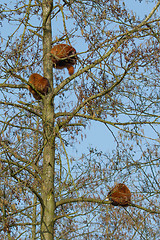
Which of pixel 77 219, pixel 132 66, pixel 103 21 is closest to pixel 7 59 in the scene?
pixel 103 21

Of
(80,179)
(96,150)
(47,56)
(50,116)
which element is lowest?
(80,179)

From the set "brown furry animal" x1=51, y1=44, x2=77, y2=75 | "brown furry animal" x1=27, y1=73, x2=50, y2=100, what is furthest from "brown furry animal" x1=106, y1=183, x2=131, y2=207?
"brown furry animal" x1=51, y1=44, x2=77, y2=75

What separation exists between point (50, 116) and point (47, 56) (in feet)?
4.13

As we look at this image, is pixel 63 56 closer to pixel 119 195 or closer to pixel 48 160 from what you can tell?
pixel 48 160

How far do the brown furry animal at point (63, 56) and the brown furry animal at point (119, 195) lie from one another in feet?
8.09

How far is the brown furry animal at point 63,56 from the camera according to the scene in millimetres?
6393

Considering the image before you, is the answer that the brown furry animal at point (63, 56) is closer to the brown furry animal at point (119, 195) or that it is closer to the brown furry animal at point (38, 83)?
the brown furry animal at point (38, 83)

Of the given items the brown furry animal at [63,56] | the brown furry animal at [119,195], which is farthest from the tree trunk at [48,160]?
the brown furry animal at [119,195]

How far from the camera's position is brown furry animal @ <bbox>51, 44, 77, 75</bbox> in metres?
6.39

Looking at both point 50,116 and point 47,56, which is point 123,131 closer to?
point 50,116

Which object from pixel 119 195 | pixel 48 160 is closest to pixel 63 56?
pixel 48 160

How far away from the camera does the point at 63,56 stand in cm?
648

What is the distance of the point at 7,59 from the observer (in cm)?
632

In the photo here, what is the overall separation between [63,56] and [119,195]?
9.45ft
